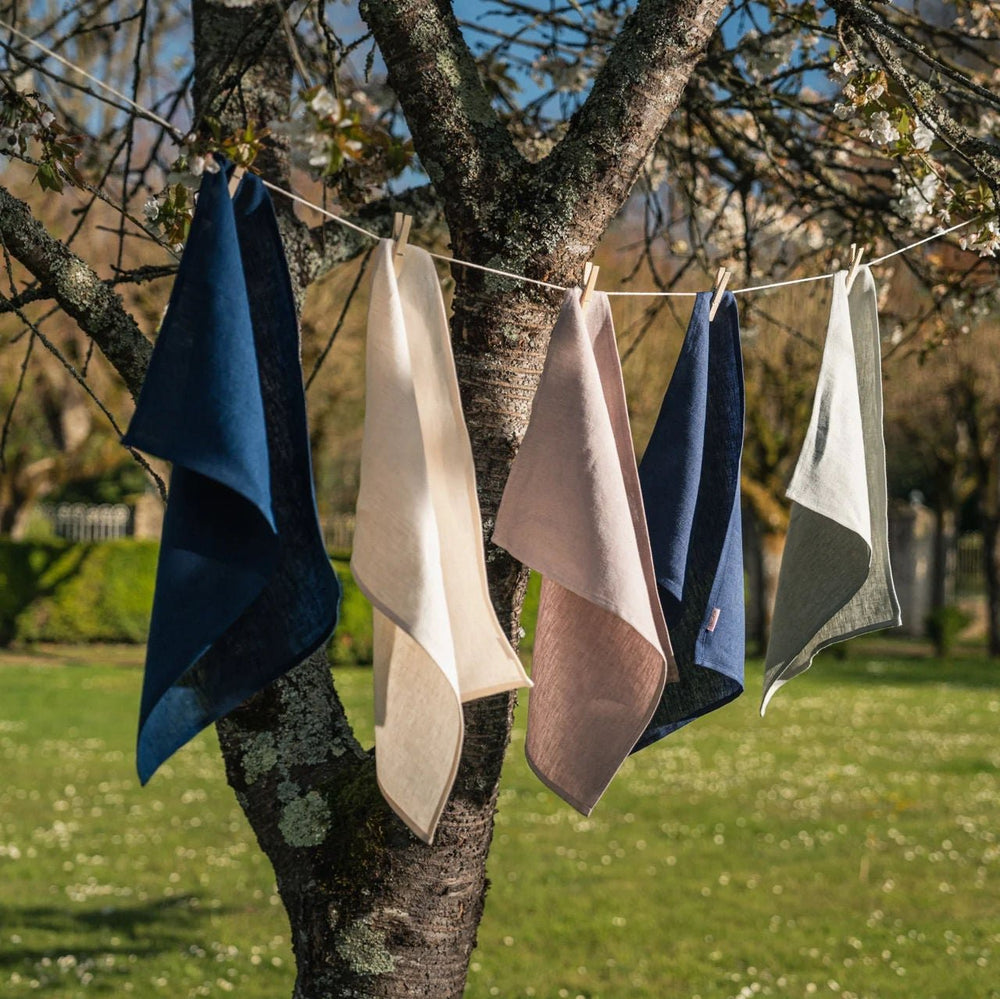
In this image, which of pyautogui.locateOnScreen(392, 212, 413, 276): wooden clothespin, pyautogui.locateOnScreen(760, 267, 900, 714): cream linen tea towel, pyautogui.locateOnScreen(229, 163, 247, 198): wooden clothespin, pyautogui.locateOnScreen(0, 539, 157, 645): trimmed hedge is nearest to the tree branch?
pyautogui.locateOnScreen(229, 163, 247, 198): wooden clothespin

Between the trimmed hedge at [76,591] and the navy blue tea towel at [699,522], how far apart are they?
46.7 feet

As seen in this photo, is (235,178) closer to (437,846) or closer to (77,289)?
(77,289)

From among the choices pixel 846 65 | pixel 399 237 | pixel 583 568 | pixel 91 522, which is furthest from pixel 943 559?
pixel 399 237

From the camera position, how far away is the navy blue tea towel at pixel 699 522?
6.38 ft

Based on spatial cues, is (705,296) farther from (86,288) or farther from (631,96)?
(86,288)

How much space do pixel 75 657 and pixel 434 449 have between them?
1516 centimetres

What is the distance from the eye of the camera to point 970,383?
16.2m

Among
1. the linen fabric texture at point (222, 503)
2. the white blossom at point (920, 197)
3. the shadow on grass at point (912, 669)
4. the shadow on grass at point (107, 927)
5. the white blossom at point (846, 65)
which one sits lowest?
the shadow on grass at point (107, 927)

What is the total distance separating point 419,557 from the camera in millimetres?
1652

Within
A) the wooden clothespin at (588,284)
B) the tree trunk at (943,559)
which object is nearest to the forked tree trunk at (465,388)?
the wooden clothespin at (588,284)

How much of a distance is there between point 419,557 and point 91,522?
76.3 ft

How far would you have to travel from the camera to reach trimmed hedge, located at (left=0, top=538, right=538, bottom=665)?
16234mm

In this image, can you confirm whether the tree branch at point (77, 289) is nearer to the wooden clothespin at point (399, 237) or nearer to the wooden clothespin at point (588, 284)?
the wooden clothespin at point (399, 237)

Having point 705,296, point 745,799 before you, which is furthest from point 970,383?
point 705,296
